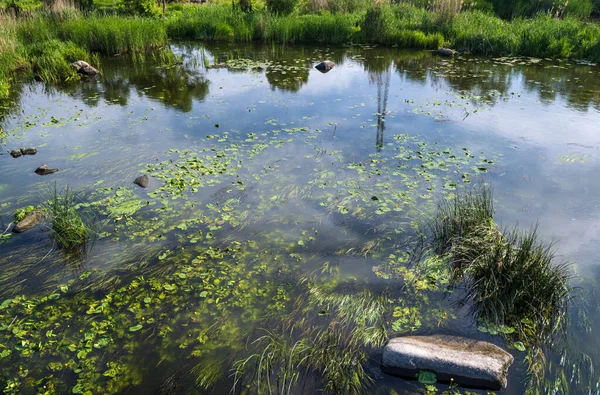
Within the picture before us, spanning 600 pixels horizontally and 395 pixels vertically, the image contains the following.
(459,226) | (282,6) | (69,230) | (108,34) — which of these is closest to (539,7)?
(282,6)

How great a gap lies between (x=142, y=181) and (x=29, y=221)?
1.60 meters

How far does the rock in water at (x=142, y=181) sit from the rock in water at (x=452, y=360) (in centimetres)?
451

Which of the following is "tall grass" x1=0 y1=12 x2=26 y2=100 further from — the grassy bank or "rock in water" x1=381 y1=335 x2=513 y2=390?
"rock in water" x1=381 y1=335 x2=513 y2=390

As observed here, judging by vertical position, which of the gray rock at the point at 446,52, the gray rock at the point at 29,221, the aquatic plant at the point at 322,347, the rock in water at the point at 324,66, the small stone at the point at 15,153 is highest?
the gray rock at the point at 446,52

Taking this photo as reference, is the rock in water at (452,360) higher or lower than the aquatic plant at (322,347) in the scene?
higher

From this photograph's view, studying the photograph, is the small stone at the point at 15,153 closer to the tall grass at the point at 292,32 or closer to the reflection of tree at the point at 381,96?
the tall grass at the point at 292,32

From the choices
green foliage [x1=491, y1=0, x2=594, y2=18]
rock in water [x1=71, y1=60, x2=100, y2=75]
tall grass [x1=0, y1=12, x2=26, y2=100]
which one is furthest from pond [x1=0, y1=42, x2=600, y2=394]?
green foliage [x1=491, y1=0, x2=594, y2=18]

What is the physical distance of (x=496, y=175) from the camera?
6527 millimetres

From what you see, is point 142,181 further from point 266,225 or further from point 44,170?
point 266,225

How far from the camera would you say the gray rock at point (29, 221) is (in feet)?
17.1

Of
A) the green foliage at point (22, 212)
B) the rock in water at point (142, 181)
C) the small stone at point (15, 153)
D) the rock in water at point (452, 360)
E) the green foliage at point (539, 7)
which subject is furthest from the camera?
the green foliage at point (539, 7)

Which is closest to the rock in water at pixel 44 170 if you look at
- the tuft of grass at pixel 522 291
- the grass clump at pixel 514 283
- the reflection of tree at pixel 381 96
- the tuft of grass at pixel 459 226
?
the reflection of tree at pixel 381 96

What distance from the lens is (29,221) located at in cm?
531

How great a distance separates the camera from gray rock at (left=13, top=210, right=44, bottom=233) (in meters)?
5.21
